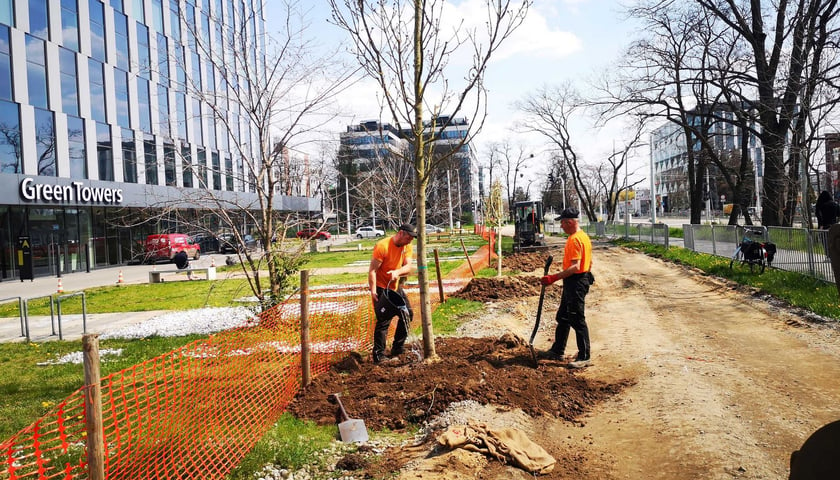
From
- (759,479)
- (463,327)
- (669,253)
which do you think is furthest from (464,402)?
(669,253)

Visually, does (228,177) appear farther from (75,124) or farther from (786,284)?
(75,124)

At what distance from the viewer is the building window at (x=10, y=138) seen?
25.0 meters

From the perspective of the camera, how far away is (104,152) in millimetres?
31594

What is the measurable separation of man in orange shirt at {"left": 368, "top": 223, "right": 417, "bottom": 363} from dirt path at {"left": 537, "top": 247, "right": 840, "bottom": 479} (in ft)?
7.60

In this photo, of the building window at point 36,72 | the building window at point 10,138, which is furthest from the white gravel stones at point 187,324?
the building window at point 36,72

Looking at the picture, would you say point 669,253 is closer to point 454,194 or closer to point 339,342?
point 339,342

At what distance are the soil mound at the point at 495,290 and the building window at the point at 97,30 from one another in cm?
2782

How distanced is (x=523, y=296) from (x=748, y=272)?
621 centimetres

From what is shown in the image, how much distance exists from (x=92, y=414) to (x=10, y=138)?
2796cm

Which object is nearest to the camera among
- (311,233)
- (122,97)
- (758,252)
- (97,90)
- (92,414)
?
(92,414)

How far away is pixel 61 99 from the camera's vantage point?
28.5 meters

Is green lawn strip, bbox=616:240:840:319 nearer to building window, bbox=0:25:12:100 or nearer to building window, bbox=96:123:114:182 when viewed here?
building window, bbox=0:25:12:100

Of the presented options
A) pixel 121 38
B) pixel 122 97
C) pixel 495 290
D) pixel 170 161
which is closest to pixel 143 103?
pixel 122 97

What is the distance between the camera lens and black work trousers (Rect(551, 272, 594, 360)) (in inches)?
275
